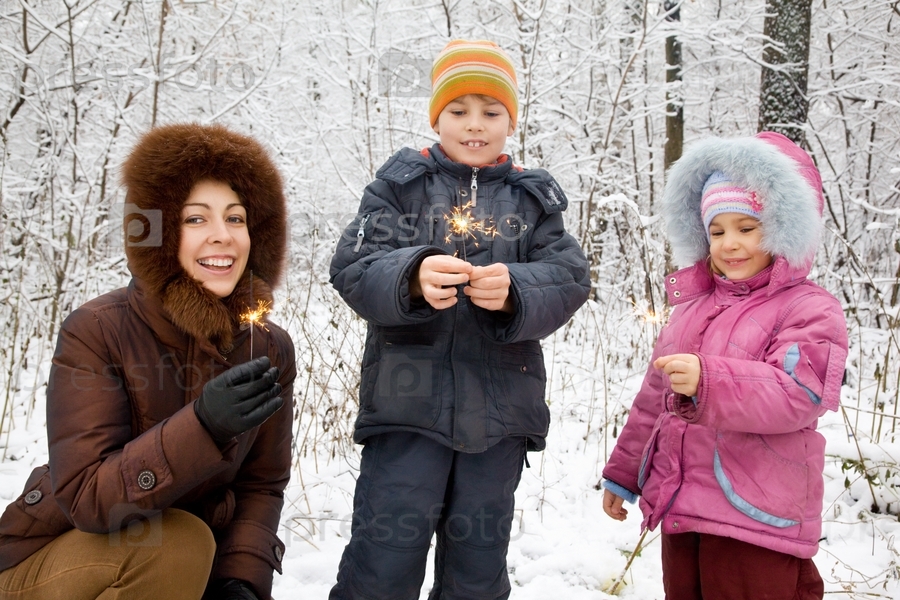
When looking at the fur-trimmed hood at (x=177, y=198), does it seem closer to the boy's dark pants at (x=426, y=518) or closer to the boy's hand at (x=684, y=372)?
the boy's dark pants at (x=426, y=518)

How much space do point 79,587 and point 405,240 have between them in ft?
4.34

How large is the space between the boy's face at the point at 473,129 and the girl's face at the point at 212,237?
73 centimetres

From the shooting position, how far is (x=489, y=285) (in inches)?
65.1

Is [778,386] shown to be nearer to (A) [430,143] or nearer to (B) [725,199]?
(B) [725,199]

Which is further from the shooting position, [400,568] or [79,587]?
[400,568]

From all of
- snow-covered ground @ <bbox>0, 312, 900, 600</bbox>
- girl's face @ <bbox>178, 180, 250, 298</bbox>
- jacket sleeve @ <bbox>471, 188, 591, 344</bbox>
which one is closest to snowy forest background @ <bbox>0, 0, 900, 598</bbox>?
snow-covered ground @ <bbox>0, 312, 900, 600</bbox>

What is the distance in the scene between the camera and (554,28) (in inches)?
271

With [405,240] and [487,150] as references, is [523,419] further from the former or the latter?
[487,150]

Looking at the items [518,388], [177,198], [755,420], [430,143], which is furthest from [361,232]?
[430,143]

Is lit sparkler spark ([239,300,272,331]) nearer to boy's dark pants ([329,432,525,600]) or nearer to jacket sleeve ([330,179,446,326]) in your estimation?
jacket sleeve ([330,179,446,326])

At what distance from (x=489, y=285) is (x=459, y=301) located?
0.84 ft

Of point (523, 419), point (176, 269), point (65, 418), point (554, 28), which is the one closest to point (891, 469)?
point (523, 419)

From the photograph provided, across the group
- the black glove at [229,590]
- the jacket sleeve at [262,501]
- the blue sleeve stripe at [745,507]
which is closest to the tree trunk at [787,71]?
the blue sleeve stripe at [745,507]

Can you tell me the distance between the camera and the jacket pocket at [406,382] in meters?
1.83
